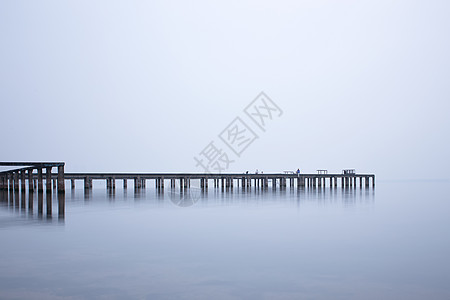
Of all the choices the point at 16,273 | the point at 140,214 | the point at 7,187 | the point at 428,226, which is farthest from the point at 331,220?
the point at 7,187

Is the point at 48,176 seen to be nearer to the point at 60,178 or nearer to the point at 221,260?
the point at 60,178

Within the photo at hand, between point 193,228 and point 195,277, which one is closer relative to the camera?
point 195,277

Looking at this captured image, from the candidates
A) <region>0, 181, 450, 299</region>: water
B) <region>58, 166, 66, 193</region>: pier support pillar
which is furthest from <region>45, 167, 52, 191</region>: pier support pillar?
<region>0, 181, 450, 299</region>: water

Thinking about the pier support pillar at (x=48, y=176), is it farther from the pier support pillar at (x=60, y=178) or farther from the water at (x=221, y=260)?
the water at (x=221, y=260)

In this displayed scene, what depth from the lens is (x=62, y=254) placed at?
35.0ft

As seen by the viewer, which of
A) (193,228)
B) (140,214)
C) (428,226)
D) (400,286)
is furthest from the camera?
(140,214)

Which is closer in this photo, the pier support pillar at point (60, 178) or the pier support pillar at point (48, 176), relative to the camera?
the pier support pillar at point (60, 178)

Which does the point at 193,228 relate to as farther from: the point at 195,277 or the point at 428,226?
the point at 428,226

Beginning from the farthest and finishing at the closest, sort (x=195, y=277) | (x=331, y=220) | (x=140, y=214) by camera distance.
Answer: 1. (x=140, y=214)
2. (x=331, y=220)
3. (x=195, y=277)

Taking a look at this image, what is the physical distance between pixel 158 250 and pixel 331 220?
395 inches

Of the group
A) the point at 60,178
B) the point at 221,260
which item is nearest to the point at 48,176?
the point at 60,178

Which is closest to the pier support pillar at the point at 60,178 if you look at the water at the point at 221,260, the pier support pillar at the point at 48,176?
the pier support pillar at the point at 48,176

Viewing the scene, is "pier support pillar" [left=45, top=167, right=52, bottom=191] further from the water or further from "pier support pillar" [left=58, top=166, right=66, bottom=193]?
the water

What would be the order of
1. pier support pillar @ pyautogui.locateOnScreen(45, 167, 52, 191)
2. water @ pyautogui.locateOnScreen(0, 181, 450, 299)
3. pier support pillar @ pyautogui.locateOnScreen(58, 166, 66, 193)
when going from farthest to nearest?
pier support pillar @ pyautogui.locateOnScreen(45, 167, 52, 191)
pier support pillar @ pyautogui.locateOnScreen(58, 166, 66, 193)
water @ pyautogui.locateOnScreen(0, 181, 450, 299)
